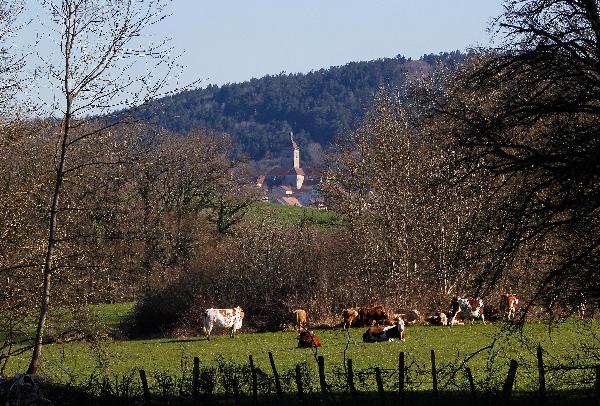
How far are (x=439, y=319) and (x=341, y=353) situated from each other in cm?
1076

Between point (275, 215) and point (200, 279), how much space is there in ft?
33.4

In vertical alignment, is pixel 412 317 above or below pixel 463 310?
below

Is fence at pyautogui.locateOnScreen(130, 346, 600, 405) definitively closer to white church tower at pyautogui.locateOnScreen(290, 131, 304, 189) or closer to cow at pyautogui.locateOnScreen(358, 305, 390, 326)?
cow at pyautogui.locateOnScreen(358, 305, 390, 326)

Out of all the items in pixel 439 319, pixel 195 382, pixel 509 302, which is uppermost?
pixel 509 302

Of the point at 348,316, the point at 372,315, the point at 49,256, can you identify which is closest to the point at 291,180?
the point at 372,315

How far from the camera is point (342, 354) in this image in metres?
26.0

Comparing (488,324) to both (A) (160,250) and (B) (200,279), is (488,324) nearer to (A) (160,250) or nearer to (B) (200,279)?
(B) (200,279)

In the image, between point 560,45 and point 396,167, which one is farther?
point 396,167

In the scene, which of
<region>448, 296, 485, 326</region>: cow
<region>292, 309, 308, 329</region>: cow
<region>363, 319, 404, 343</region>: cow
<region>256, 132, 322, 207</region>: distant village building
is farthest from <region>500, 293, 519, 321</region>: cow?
<region>256, 132, 322, 207</region>: distant village building

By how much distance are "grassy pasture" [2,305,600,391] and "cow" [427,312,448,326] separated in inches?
46.7

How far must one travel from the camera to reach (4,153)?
70.4 feet

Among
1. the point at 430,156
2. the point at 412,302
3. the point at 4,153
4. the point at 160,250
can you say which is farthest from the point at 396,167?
the point at 4,153

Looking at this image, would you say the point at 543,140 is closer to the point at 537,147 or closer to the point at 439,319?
Answer: the point at 537,147

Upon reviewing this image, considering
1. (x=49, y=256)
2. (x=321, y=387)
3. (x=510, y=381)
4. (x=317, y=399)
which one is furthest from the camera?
(x=49, y=256)
